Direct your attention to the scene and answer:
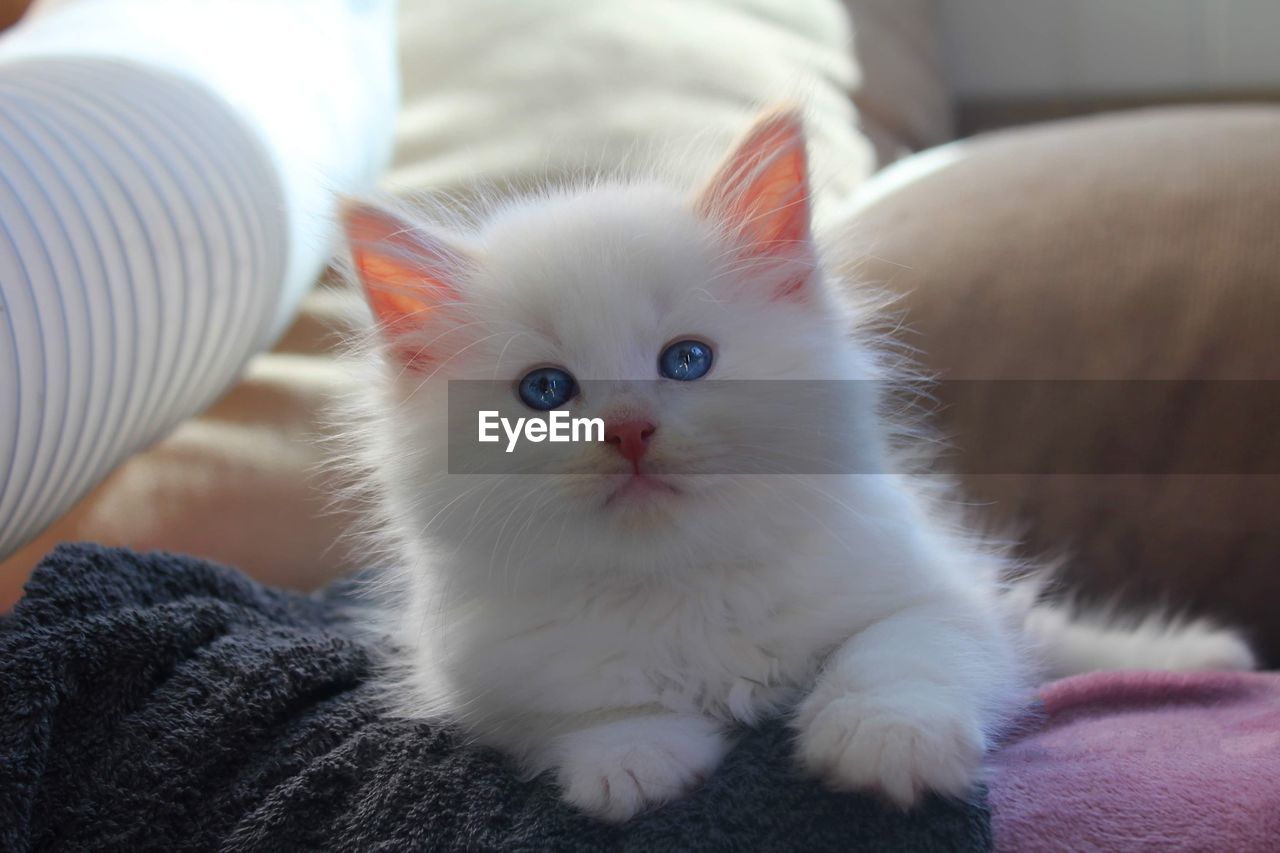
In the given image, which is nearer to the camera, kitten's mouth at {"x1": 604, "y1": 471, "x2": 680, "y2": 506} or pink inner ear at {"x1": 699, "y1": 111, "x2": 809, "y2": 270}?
kitten's mouth at {"x1": 604, "y1": 471, "x2": 680, "y2": 506}

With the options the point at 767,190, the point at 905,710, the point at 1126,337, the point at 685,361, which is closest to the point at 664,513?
the point at 685,361

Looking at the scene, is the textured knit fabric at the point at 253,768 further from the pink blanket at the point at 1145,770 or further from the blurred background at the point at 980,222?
the blurred background at the point at 980,222

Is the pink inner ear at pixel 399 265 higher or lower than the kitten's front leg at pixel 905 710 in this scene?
higher

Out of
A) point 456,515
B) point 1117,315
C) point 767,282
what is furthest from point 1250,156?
point 456,515

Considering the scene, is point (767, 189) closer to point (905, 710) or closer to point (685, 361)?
point (685, 361)

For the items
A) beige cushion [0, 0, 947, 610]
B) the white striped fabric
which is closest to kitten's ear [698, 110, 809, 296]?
the white striped fabric

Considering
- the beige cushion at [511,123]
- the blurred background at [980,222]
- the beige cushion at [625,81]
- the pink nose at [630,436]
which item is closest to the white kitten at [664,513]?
the pink nose at [630,436]

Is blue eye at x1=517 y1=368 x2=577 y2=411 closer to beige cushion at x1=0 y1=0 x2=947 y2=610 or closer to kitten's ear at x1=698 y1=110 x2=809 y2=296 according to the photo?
kitten's ear at x1=698 y1=110 x2=809 y2=296

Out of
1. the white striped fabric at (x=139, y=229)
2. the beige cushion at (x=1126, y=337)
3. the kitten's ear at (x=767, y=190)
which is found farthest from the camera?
the beige cushion at (x=1126, y=337)
